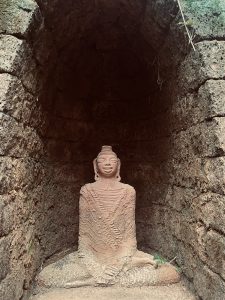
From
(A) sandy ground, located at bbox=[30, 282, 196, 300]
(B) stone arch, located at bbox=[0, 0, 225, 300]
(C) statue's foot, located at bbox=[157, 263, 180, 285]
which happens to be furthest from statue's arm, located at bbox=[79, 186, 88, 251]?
(C) statue's foot, located at bbox=[157, 263, 180, 285]

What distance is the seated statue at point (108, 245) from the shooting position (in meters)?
2.91

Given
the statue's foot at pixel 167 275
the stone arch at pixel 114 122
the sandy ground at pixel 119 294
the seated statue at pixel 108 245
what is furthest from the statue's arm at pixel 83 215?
the statue's foot at pixel 167 275

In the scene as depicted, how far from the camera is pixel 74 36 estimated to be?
338cm

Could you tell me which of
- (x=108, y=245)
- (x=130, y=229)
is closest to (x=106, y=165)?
(x=130, y=229)

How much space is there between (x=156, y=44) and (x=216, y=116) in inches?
45.2

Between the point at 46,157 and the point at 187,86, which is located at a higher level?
the point at 187,86

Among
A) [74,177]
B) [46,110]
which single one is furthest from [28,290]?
[46,110]

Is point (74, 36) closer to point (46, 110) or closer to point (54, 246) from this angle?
point (46, 110)

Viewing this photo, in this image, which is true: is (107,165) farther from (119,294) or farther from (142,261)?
(119,294)

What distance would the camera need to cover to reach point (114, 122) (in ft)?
14.3

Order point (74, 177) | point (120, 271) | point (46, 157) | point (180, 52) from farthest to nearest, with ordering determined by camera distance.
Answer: point (74, 177)
point (46, 157)
point (120, 271)
point (180, 52)

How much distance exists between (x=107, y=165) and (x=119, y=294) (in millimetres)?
1246

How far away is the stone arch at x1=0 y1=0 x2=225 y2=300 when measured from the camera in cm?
233

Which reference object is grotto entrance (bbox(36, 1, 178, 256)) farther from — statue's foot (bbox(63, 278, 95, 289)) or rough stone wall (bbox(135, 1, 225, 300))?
statue's foot (bbox(63, 278, 95, 289))
